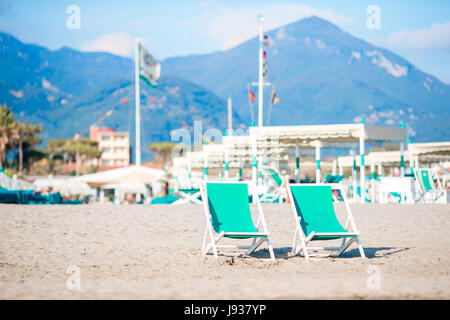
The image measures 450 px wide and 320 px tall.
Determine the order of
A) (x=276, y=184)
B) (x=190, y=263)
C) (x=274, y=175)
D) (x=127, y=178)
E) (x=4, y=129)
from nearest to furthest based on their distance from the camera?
(x=190, y=263) → (x=274, y=175) → (x=276, y=184) → (x=127, y=178) → (x=4, y=129)

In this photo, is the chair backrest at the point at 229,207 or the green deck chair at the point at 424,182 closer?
the chair backrest at the point at 229,207

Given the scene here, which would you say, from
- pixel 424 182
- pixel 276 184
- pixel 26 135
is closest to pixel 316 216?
pixel 424 182

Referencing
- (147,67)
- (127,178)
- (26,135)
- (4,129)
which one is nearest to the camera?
(127,178)

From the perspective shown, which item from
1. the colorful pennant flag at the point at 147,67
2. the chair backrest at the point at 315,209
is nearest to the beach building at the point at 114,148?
the colorful pennant flag at the point at 147,67

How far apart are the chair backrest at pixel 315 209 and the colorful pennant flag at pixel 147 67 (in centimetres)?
1949

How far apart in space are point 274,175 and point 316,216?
947cm

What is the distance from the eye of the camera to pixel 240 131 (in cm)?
2142

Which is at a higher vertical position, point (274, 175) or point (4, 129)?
point (4, 129)

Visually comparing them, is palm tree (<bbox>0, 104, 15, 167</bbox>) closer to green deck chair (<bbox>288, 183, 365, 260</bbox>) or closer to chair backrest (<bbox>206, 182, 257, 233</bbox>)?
chair backrest (<bbox>206, 182, 257, 233</bbox>)

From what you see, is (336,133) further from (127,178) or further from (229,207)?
(229,207)

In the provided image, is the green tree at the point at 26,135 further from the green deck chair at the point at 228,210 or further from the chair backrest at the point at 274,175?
the green deck chair at the point at 228,210

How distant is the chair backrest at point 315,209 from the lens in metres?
6.34

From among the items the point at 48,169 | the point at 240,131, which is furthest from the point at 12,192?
the point at 48,169

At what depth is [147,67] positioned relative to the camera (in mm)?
26531
